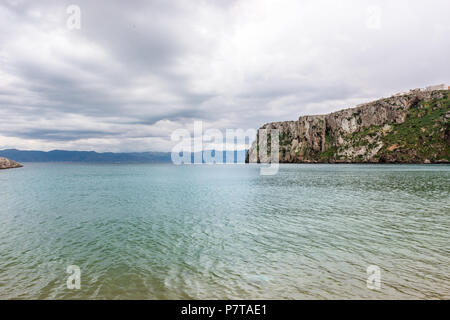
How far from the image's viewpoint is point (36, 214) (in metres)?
34.5

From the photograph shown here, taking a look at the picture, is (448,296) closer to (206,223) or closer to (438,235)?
(438,235)

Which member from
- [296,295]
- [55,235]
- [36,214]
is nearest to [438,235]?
[296,295]

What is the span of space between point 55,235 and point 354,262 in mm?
28173
